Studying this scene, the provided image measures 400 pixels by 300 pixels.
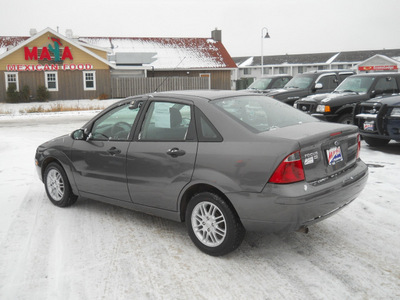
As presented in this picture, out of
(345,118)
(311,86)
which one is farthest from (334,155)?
(311,86)

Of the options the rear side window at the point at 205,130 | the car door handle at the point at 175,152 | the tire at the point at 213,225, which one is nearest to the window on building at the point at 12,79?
the car door handle at the point at 175,152

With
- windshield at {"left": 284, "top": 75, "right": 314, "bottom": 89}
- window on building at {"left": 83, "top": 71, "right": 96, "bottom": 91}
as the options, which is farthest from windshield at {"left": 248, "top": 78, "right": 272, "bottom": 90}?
window on building at {"left": 83, "top": 71, "right": 96, "bottom": 91}

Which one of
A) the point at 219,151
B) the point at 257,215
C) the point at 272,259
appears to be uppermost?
the point at 219,151

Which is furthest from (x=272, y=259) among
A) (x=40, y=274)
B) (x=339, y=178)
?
(x=40, y=274)

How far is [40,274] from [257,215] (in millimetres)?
2040

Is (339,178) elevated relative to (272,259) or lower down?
elevated

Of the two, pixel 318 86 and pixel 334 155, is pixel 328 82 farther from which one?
pixel 334 155

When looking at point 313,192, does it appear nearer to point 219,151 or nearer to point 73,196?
point 219,151

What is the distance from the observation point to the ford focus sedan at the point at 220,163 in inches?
154

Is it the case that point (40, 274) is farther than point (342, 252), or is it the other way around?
point (342, 252)

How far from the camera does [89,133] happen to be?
567cm

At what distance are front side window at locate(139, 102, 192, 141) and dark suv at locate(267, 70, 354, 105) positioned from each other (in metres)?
11.4

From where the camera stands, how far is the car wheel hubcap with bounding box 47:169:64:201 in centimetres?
611

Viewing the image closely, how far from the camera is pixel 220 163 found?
4.14 meters
